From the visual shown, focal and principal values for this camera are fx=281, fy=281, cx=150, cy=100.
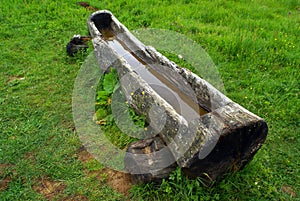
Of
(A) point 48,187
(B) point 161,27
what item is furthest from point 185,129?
(B) point 161,27

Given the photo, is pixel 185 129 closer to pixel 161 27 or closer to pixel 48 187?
pixel 48 187

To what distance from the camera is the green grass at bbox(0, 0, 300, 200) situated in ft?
10.5

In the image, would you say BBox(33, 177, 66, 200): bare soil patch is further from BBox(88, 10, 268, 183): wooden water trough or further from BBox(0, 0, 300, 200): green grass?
BBox(88, 10, 268, 183): wooden water trough

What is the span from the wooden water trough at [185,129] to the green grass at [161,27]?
0.21 metres

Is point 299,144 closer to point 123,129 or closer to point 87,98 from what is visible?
point 123,129

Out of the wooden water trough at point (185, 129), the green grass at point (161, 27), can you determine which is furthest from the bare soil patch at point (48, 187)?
the wooden water trough at point (185, 129)

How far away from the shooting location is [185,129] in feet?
9.58

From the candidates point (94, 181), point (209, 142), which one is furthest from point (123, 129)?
point (209, 142)

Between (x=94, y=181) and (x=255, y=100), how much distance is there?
2.70 m

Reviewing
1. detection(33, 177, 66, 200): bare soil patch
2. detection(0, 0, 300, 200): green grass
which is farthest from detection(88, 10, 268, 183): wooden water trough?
detection(33, 177, 66, 200): bare soil patch

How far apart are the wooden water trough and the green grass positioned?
8.2 inches

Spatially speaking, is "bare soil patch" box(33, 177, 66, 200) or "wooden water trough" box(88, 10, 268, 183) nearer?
"wooden water trough" box(88, 10, 268, 183)

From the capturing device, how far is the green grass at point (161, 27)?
3195 millimetres

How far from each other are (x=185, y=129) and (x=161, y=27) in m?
4.08
